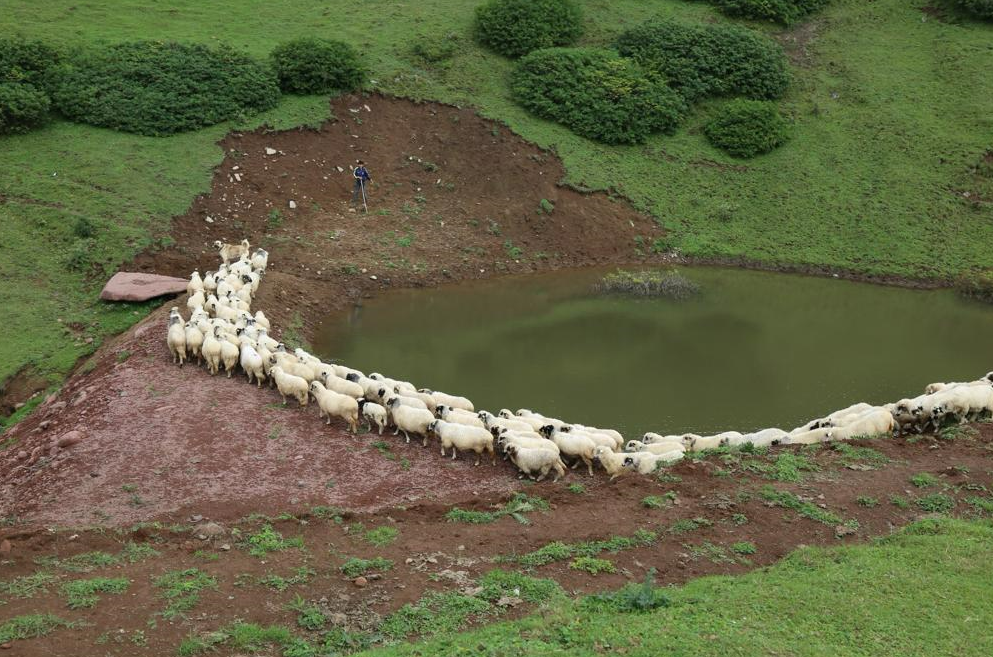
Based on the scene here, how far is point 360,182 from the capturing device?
1121 inches

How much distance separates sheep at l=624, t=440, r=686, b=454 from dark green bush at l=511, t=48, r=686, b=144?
67.1 feet

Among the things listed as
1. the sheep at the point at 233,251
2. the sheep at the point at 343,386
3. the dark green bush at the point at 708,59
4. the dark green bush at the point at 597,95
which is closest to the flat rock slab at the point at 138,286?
the sheep at the point at 233,251

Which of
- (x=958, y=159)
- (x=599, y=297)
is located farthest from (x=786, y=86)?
(x=599, y=297)

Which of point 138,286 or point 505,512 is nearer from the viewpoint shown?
point 505,512

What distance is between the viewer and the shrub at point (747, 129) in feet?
108

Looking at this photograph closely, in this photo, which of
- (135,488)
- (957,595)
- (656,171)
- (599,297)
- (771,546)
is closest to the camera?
(957,595)

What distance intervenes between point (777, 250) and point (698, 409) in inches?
515

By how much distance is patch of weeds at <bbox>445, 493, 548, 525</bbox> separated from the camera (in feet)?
38.4

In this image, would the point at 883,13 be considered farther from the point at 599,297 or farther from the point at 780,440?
the point at 780,440

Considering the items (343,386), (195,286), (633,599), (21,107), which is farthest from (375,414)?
(21,107)

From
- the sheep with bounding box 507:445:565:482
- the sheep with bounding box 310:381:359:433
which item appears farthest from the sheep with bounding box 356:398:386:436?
the sheep with bounding box 507:445:565:482

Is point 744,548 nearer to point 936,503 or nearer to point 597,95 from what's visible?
point 936,503

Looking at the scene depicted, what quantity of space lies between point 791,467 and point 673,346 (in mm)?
8798

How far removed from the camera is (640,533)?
1093 centimetres
